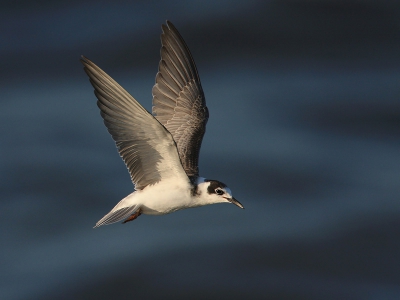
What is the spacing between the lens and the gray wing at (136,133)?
23.3 ft

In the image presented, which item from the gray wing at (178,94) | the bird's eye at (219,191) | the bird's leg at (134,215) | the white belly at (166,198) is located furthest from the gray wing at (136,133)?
the gray wing at (178,94)

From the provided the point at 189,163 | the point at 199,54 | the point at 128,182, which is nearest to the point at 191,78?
the point at 189,163

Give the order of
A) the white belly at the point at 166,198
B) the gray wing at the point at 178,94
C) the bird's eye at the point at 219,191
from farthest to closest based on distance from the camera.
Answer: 1. the gray wing at the point at 178,94
2. the bird's eye at the point at 219,191
3. the white belly at the point at 166,198

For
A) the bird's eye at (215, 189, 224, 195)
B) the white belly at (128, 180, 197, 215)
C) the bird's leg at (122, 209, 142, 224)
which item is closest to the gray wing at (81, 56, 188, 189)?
the white belly at (128, 180, 197, 215)

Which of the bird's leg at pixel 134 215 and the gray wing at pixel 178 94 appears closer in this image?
the bird's leg at pixel 134 215

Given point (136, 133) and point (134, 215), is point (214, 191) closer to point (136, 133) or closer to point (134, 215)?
point (134, 215)

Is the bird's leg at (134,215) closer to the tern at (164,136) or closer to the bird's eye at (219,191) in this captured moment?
the tern at (164,136)

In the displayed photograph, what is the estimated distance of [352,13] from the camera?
15031 millimetres

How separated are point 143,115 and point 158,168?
812mm

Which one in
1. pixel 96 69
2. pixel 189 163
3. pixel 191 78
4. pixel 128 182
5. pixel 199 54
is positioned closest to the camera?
pixel 96 69

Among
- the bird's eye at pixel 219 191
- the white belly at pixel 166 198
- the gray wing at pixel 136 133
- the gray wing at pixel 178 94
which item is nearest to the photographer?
the gray wing at pixel 136 133

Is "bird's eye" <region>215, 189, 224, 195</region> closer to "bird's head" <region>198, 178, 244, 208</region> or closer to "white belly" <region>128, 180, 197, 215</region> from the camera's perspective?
"bird's head" <region>198, 178, 244, 208</region>

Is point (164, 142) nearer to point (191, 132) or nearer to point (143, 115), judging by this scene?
point (143, 115)

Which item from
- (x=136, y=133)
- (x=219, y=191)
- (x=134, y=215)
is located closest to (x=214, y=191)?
(x=219, y=191)
